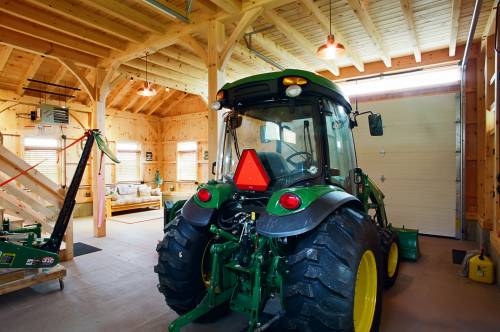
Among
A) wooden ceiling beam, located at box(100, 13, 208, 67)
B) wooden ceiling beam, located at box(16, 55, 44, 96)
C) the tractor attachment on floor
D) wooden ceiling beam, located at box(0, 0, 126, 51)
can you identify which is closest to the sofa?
wooden ceiling beam, located at box(16, 55, 44, 96)

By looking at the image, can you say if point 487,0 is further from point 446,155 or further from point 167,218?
point 167,218

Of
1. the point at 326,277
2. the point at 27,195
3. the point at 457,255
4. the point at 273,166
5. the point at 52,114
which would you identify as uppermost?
the point at 52,114

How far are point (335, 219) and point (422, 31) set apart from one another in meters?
4.85

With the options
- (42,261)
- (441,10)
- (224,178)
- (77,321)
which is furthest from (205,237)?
(441,10)

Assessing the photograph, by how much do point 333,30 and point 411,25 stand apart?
1188mm

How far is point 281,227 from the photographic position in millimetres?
1690

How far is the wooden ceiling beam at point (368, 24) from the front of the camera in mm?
4079

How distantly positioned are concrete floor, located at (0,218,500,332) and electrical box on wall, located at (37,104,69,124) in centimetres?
553

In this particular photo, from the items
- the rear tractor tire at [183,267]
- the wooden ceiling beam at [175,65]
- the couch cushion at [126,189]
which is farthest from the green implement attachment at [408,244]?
the couch cushion at [126,189]

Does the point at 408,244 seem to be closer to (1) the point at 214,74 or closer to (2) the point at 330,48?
(2) the point at 330,48

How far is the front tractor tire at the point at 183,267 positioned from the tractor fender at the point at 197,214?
0.10 m

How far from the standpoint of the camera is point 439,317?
2.72 metres

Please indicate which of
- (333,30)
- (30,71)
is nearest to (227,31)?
(333,30)

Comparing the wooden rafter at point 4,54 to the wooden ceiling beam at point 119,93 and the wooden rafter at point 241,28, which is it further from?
the wooden rafter at point 241,28
